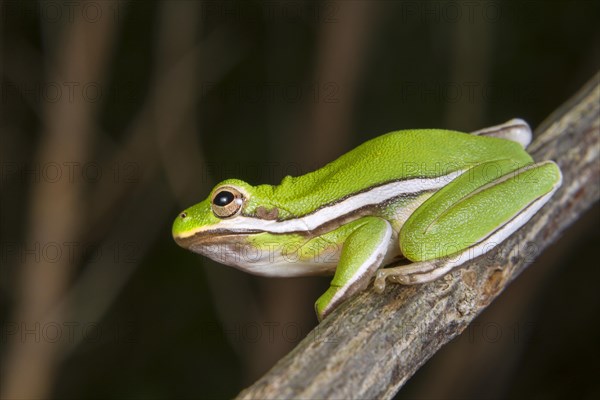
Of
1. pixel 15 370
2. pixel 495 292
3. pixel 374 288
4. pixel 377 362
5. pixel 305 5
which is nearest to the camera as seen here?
pixel 377 362

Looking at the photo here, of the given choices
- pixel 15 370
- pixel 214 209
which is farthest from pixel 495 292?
pixel 15 370

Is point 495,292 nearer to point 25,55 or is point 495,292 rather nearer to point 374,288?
point 374,288

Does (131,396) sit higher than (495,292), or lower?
lower

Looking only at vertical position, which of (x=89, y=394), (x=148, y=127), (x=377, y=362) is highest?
(x=377, y=362)

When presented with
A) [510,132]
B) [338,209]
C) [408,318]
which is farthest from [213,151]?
[408,318]

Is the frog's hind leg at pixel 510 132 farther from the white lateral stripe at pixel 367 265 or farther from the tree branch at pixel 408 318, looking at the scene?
the white lateral stripe at pixel 367 265

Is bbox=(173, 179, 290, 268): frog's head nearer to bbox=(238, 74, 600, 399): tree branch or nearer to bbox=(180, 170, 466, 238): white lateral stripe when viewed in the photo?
bbox=(180, 170, 466, 238): white lateral stripe

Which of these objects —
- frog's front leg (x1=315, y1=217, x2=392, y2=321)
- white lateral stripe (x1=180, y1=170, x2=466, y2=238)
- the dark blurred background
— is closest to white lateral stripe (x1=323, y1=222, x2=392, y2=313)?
frog's front leg (x1=315, y1=217, x2=392, y2=321)

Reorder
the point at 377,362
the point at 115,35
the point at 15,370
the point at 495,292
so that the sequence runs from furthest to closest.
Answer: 1. the point at 115,35
2. the point at 15,370
3. the point at 495,292
4. the point at 377,362
